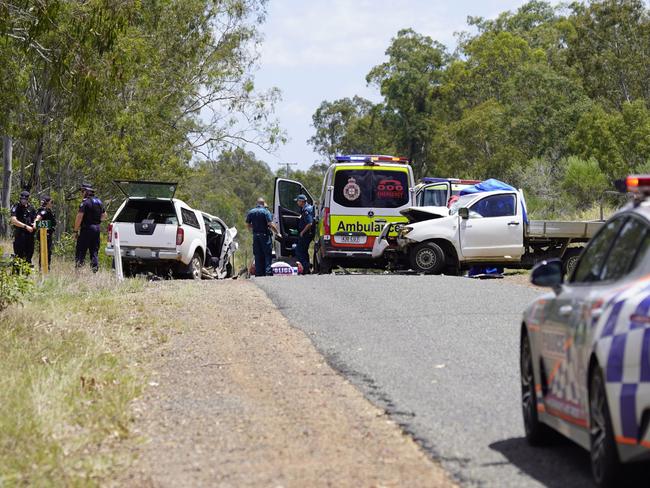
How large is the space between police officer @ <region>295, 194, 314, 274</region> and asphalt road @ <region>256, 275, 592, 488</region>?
6330 millimetres

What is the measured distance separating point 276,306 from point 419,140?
64180mm

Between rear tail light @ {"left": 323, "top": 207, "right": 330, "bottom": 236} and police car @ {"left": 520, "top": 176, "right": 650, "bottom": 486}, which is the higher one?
rear tail light @ {"left": 323, "top": 207, "right": 330, "bottom": 236}

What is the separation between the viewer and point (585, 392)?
6203 mm

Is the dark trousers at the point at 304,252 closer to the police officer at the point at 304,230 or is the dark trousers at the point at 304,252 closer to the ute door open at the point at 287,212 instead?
the police officer at the point at 304,230

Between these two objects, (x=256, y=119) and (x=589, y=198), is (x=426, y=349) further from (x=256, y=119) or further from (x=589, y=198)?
(x=589, y=198)

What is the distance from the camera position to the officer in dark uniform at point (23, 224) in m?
22.8

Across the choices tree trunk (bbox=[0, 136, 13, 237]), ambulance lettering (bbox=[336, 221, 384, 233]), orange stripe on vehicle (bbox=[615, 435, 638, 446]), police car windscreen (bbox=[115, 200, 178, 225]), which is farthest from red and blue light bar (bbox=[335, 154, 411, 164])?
orange stripe on vehicle (bbox=[615, 435, 638, 446])

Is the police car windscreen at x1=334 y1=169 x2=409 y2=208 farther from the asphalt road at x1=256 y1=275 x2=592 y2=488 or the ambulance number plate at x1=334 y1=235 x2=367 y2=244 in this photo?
the asphalt road at x1=256 y1=275 x2=592 y2=488

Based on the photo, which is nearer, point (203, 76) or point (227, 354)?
point (227, 354)

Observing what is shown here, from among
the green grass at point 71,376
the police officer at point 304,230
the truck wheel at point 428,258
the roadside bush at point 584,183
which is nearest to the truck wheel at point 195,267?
the police officer at point 304,230

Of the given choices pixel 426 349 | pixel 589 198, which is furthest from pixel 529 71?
pixel 426 349

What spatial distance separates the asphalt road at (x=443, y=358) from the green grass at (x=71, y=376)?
1.94m

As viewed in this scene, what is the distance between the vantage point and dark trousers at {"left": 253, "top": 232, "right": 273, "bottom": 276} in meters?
26.7

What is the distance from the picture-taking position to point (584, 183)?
150ft
